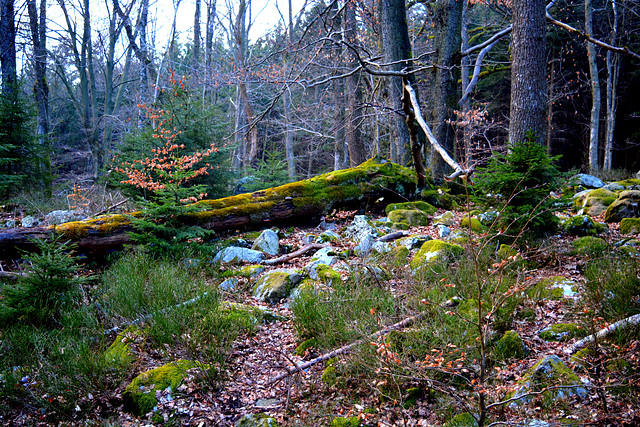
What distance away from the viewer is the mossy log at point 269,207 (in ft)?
19.1

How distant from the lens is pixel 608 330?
3.02m

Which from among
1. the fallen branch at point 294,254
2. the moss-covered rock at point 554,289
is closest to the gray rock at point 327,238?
the fallen branch at point 294,254

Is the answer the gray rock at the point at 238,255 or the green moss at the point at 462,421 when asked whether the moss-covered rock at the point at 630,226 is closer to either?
the green moss at the point at 462,421

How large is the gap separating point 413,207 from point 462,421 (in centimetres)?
590

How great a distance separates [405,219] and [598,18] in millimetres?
18070

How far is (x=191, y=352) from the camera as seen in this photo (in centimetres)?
357

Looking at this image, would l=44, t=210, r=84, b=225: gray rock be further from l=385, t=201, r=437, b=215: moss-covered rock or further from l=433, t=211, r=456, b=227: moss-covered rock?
l=433, t=211, r=456, b=227: moss-covered rock

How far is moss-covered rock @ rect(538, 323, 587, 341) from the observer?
331 centimetres

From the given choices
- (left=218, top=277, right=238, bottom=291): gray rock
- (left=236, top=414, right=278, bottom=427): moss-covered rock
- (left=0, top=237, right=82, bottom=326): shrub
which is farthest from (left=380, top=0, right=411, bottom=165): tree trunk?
(left=236, top=414, right=278, bottom=427): moss-covered rock

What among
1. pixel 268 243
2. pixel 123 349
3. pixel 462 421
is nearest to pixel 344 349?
pixel 462 421

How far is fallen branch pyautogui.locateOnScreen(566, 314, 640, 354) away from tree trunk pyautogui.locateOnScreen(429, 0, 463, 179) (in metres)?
6.50

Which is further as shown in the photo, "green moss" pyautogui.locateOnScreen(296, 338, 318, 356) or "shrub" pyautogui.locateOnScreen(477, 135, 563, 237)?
"shrub" pyautogui.locateOnScreen(477, 135, 563, 237)

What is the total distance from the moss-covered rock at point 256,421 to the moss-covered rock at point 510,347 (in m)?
2.06

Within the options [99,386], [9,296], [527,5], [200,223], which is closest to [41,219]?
[200,223]
